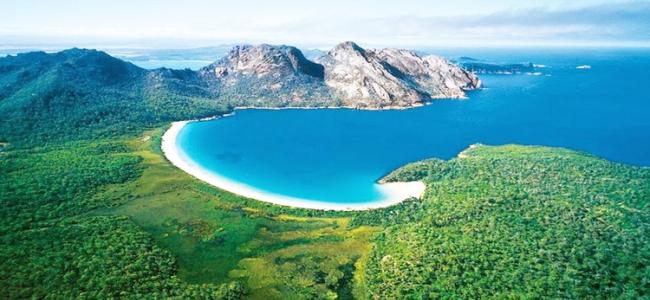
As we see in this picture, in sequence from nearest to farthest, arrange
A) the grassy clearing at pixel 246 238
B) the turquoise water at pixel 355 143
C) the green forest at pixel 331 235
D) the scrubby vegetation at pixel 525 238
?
the scrubby vegetation at pixel 525 238 < the green forest at pixel 331 235 < the grassy clearing at pixel 246 238 < the turquoise water at pixel 355 143

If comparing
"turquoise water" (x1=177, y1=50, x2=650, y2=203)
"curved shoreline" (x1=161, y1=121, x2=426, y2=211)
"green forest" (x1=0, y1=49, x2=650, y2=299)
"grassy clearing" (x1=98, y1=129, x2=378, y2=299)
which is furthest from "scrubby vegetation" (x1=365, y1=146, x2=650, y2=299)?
"turquoise water" (x1=177, y1=50, x2=650, y2=203)

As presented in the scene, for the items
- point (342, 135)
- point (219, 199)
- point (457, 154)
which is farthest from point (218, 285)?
point (342, 135)

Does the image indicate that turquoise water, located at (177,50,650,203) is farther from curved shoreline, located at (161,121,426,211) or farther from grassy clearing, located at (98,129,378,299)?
grassy clearing, located at (98,129,378,299)

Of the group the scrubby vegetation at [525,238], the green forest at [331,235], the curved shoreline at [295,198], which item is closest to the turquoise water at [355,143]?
the curved shoreline at [295,198]

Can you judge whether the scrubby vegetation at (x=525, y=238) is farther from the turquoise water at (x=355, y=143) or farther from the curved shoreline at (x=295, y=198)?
the turquoise water at (x=355, y=143)

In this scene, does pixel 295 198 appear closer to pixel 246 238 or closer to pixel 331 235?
pixel 331 235

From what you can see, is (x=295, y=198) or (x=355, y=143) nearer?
(x=295, y=198)

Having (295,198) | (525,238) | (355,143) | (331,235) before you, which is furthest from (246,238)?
(355,143)

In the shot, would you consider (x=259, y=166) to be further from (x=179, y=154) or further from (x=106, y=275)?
(x=106, y=275)

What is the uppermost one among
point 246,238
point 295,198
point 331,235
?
point 295,198
